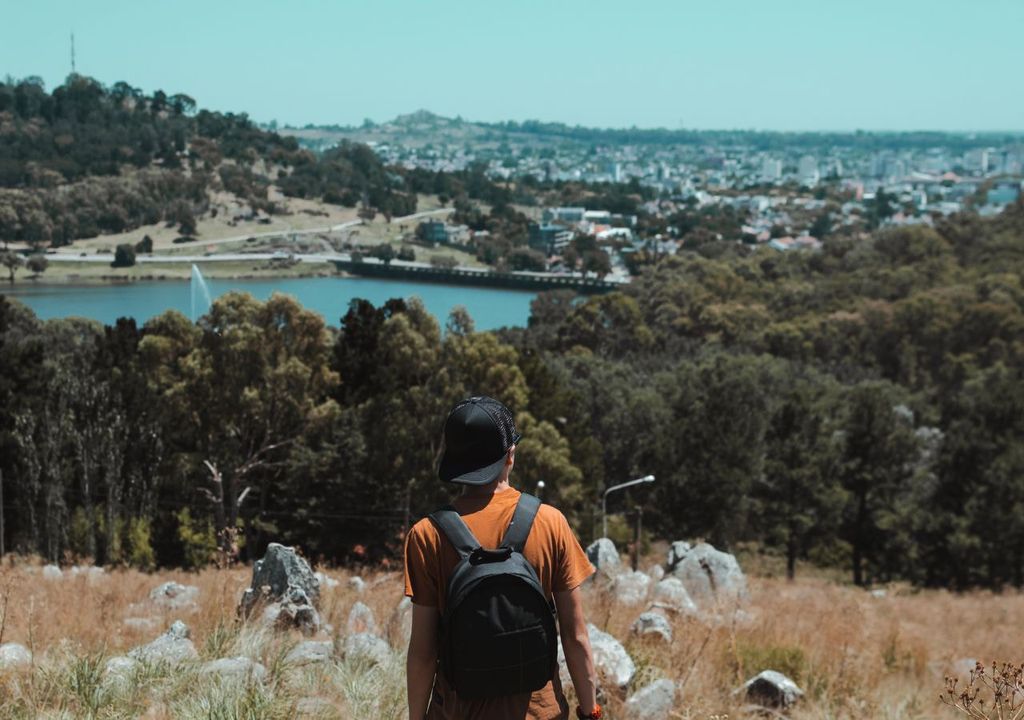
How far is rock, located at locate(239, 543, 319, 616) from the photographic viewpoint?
5.76 meters

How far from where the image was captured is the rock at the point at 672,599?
686 centimetres

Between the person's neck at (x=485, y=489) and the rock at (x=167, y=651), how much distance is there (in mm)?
2406

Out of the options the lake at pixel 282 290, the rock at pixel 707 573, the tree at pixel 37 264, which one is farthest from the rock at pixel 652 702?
the tree at pixel 37 264

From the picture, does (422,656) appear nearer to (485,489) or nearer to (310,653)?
(485,489)

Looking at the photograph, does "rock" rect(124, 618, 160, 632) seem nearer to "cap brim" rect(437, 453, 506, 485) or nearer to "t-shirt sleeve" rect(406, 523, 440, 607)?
"t-shirt sleeve" rect(406, 523, 440, 607)

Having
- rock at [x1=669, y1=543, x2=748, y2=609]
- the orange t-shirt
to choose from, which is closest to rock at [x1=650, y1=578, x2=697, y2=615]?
rock at [x1=669, y1=543, x2=748, y2=609]

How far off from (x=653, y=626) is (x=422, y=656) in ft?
10.9

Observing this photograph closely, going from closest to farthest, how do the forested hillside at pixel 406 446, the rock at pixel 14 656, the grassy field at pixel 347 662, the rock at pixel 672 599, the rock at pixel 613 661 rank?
the grassy field at pixel 347 662 → the rock at pixel 14 656 → the rock at pixel 613 661 → the rock at pixel 672 599 → the forested hillside at pixel 406 446

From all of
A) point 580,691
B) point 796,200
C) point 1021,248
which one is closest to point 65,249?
point 1021,248

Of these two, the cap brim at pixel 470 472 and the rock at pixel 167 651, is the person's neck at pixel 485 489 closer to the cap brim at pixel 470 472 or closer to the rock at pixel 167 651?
the cap brim at pixel 470 472

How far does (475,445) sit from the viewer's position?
98.4 inches

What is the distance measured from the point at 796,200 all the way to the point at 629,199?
34849 mm

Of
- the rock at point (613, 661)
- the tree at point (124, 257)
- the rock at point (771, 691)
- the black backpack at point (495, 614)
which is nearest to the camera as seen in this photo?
the black backpack at point (495, 614)

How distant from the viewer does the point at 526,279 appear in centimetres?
9412
